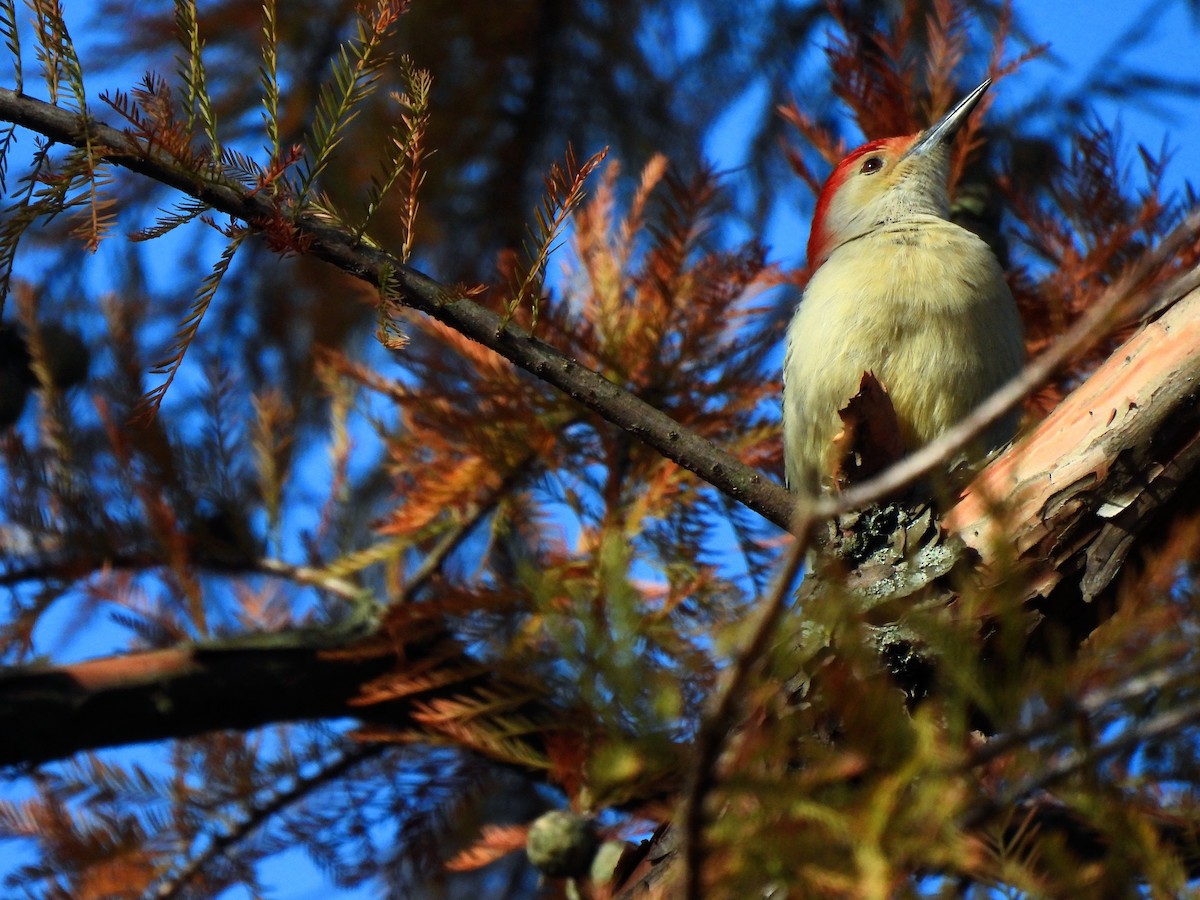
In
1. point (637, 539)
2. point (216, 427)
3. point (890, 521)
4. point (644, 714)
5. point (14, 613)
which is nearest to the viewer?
point (644, 714)

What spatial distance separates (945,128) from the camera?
3717 millimetres

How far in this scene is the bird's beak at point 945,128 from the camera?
11.9ft

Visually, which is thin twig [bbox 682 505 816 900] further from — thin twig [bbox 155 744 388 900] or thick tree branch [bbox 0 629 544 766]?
thin twig [bbox 155 744 388 900]

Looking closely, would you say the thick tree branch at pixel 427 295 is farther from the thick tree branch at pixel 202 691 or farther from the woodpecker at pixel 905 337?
the thick tree branch at pixel 202 691

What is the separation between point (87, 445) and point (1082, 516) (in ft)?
10.3

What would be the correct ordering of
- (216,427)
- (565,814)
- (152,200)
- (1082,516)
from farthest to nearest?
(152,200) → (216,427) → (565,814) → (1082,516)

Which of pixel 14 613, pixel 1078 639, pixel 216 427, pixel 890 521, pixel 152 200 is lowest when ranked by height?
pixel 1078 639

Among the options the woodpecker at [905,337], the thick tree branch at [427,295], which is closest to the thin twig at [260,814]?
the woodpecker at [905,337]

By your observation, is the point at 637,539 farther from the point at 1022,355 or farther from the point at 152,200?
the point at 152,200

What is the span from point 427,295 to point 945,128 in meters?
2.32

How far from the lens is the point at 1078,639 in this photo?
2.12 metres

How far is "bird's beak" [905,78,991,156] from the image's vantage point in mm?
3621

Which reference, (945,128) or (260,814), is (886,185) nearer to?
(945,128)

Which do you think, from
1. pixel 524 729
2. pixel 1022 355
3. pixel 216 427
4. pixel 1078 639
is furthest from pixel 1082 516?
pixel 216 427
